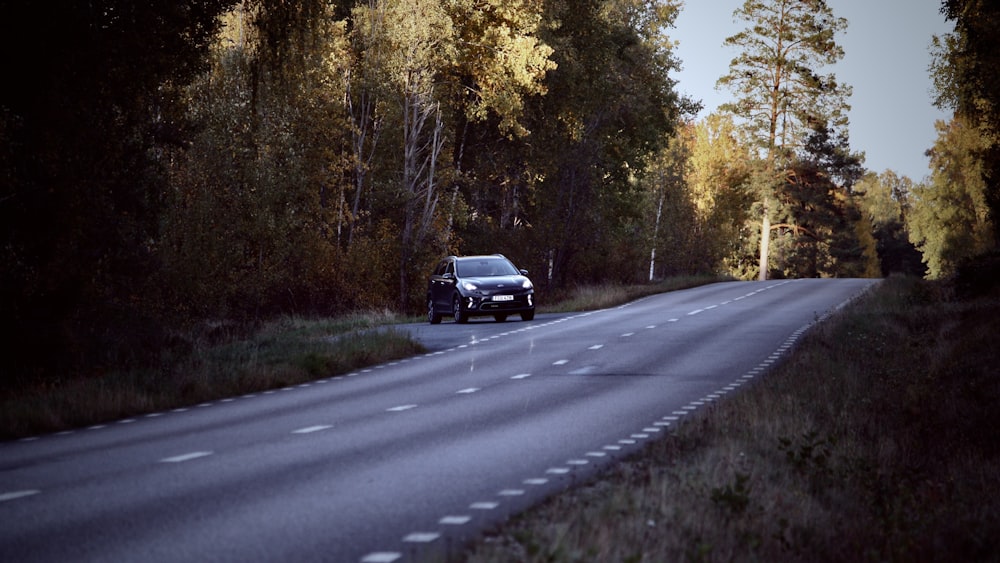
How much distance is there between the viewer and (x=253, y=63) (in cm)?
1781

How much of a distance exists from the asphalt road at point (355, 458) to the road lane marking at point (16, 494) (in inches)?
1.6

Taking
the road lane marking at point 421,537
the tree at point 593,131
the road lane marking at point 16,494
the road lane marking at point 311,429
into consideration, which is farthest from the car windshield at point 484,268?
the road lane marking at point 421,537

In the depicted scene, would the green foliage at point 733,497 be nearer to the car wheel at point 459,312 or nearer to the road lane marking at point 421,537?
the road lane marking at point 421,537

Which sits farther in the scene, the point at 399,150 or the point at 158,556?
the point at 399,150

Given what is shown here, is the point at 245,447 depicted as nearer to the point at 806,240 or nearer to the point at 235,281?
the point at 235,281

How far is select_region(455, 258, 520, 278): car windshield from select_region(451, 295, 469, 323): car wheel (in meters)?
0.81

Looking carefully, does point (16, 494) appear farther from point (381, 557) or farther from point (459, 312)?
point (459, 312)

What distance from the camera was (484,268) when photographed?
114ft

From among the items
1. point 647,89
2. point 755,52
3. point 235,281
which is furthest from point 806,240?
point 235,281

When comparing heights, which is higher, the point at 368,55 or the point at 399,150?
the point at 368,55

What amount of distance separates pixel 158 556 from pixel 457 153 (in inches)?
1810

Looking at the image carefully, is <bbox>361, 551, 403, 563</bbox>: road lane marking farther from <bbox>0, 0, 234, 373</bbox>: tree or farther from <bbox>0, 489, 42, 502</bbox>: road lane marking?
<bbox>0, 0, 234, 373</bbox>: tree

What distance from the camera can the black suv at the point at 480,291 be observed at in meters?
33.4

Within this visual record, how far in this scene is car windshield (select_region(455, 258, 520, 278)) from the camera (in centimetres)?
3459
